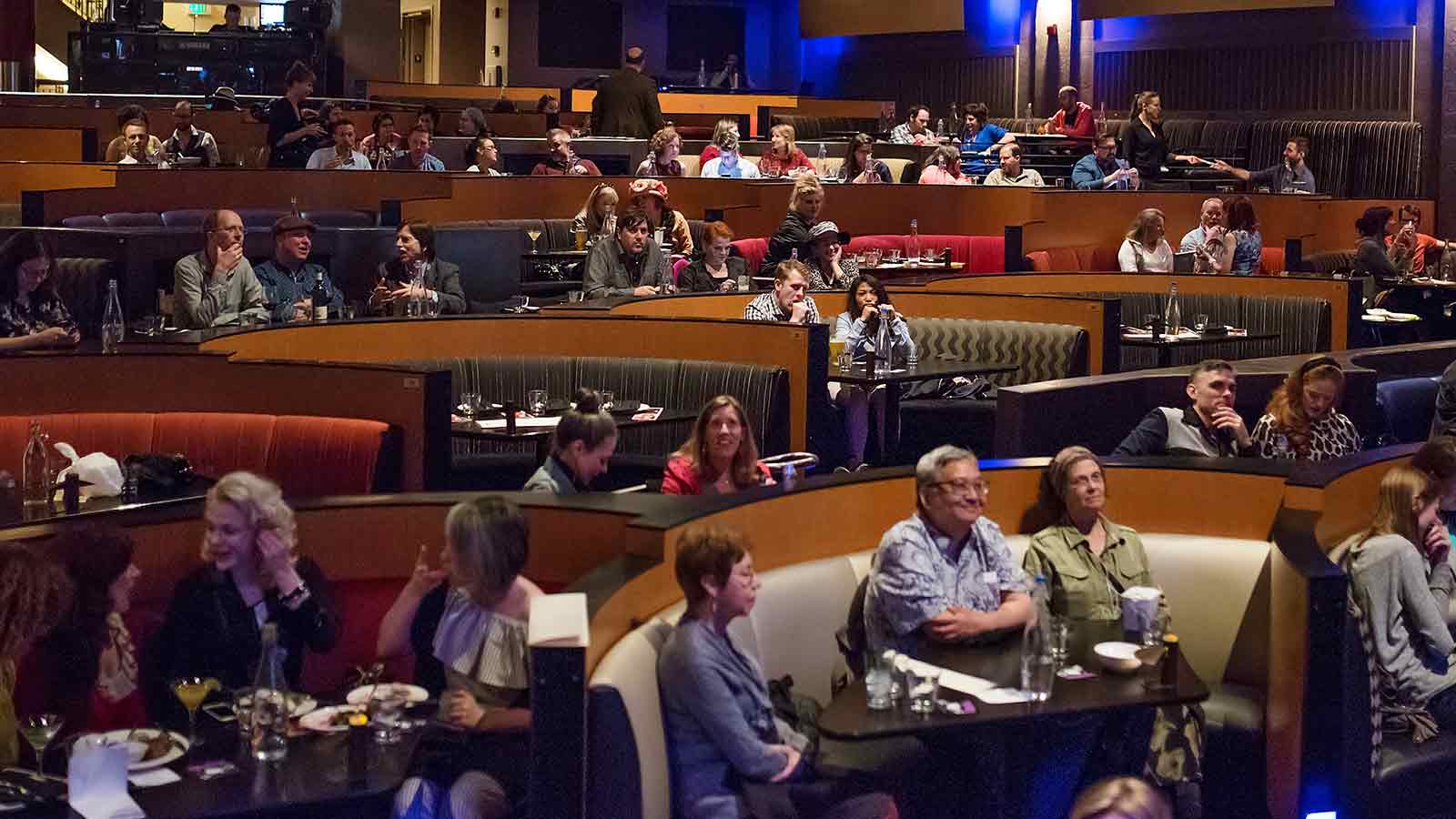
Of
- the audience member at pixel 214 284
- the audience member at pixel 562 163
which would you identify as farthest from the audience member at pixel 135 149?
the audience member at pixel 214 284

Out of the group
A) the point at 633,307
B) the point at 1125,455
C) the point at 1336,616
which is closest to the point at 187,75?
the point at 633,307

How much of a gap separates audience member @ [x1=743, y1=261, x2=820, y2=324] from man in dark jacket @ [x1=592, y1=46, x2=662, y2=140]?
25.8ft

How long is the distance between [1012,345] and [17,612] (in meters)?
6.05

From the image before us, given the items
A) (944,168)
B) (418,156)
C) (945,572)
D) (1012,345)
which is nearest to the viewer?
(945,572)

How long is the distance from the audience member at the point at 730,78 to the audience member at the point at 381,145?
12.2 meters

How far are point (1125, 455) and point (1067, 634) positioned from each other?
59.1 inches

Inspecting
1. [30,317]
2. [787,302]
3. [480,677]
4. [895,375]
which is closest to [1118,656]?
[480,677]

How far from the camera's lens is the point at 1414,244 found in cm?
1351

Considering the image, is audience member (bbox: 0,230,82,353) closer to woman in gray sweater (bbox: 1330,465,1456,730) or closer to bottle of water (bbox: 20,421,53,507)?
bottle of water (bbox: 20,421,53,507)

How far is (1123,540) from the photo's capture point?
554 centimetres

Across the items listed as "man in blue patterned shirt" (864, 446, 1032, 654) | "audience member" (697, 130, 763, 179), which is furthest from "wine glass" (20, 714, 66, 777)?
"audience member" (697, 130, 763, 179)

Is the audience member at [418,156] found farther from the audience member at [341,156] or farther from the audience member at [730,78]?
the audience member at [730,78]

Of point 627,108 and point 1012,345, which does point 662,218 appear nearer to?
point 1012,345

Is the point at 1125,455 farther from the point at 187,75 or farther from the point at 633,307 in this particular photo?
the point at 187,75
